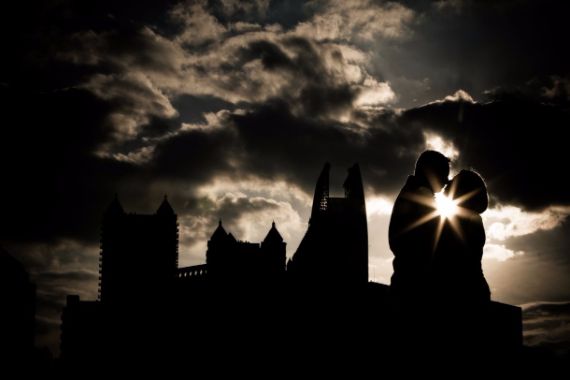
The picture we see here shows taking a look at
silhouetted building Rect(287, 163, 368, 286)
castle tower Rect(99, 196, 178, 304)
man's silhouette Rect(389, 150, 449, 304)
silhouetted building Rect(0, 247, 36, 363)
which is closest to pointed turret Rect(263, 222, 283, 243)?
silhouetted building Rect(287, 163, 368, 286)

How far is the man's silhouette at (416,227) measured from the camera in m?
5.17

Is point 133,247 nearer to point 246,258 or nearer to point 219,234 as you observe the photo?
point 219,234

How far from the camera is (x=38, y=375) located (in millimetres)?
27453

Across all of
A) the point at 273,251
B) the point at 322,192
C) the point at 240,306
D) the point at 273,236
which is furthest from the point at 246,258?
the point at 273,236

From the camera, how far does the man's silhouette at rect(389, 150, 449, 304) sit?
517 centimetres

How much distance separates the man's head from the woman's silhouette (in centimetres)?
12

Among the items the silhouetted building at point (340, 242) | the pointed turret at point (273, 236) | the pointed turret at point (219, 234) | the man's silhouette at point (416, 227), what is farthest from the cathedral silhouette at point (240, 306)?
the man's silhouette at point (416, 227)

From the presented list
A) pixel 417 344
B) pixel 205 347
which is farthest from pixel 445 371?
pixel 205 347

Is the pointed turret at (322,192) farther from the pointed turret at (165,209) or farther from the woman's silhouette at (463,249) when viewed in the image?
the woman's silhouette at (463,249)

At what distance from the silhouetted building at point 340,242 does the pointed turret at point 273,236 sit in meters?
9.99

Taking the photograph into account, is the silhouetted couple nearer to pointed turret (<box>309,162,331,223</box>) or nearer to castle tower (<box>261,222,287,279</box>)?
pointed turret (<box>309,162,331,223</box>)

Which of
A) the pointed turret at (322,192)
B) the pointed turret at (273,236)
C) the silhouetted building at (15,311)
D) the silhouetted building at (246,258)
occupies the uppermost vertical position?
the pointed turret at (322,192)

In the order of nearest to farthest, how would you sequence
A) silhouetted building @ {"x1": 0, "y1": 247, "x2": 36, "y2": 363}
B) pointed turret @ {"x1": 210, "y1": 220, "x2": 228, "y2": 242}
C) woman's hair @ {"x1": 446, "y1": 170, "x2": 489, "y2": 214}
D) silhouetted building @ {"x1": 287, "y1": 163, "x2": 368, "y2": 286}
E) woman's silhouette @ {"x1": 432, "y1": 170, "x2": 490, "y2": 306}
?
1. woman's silhouette @ {"x1": 432, "y1": 170, "x2": 490, "y2": 306}
2. woman's hair @ {"x1": 446, "y1": 170, "x2": 489, "y2": 214}
3. silhouetted building @ {"x1": 287, "y1": 163, "x2": 368, "y2": 286}
4. silhouetted building @ {"x1": 0, "y1": 247, "x2": 36, "y2": 363}
5. pointed turret @ {"x1": 210, "y1": 220, "x2": 228, "y2": 242}

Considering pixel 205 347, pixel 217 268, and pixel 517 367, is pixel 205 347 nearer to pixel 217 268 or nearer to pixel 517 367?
pixel 217 268
